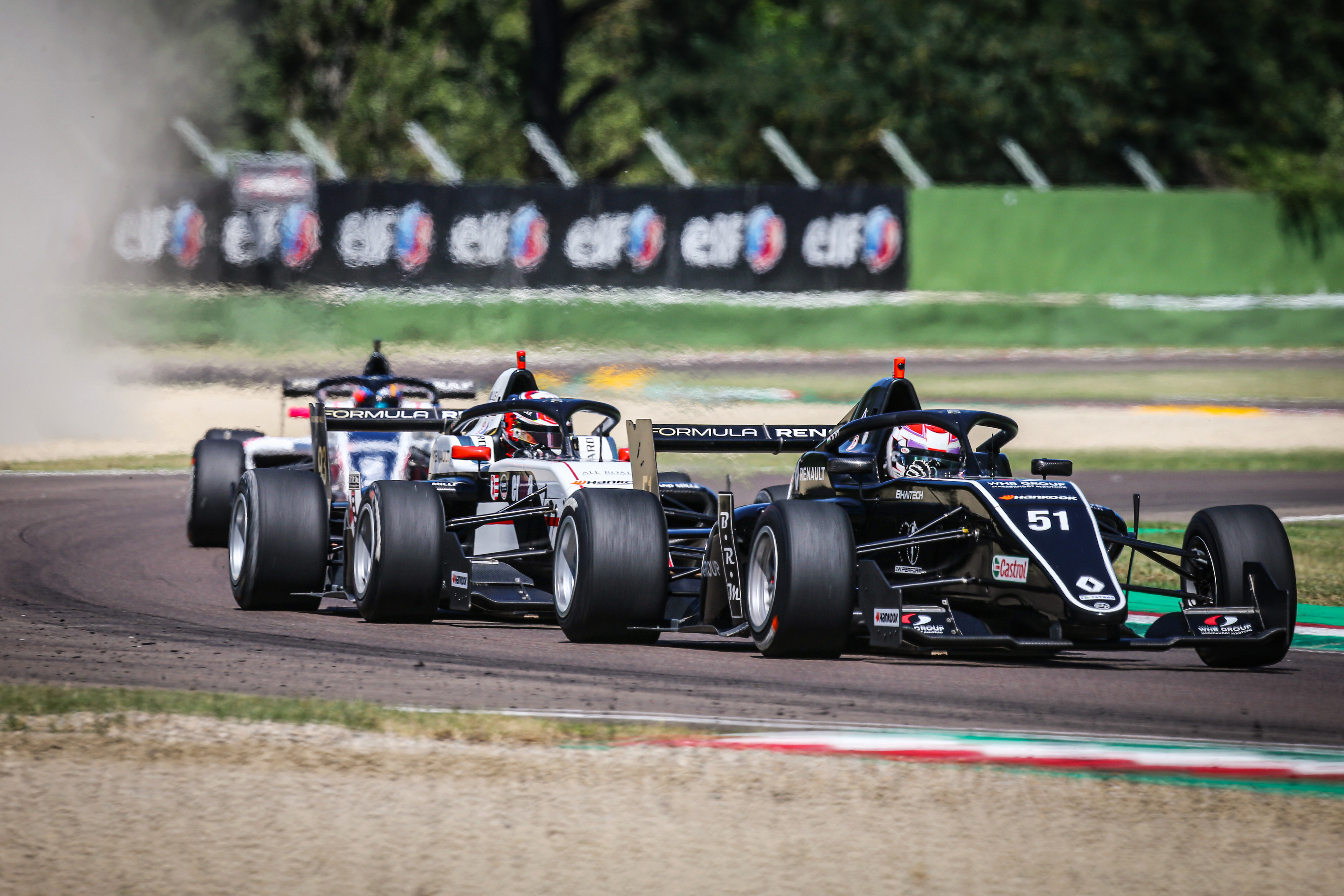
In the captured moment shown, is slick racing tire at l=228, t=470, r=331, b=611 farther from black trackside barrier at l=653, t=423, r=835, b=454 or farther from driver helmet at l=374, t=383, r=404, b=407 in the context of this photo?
driver helmet at l=374, t=383, r=404, b=407

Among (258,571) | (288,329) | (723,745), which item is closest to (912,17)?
(288,329)

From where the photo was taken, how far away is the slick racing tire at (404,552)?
942 cm

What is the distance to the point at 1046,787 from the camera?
6047 millimetres

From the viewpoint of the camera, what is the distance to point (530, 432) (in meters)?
10.8

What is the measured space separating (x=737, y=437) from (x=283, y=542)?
8.41 ft

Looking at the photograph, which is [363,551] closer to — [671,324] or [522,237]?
[522,237]

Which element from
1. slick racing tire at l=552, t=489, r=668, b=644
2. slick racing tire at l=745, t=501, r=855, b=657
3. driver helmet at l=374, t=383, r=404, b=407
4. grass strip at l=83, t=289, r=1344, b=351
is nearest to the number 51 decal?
slick racing tire at l=745, t=501, r=855, b=657

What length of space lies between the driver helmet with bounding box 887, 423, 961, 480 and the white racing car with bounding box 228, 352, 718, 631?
117 centimetres

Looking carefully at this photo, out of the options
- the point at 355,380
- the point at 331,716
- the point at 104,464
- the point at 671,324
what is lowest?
the point at 331,716

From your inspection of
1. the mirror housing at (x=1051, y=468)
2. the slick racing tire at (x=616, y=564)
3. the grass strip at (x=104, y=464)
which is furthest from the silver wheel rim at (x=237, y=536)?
the grass strip at (x=104, y=464)

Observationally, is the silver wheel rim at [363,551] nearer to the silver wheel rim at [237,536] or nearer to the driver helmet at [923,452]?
the silver wheel rim at [237,536]

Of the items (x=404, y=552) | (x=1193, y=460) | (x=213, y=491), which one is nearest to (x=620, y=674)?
(x=404, y=552)

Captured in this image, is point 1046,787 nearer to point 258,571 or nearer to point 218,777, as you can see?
point 218,777

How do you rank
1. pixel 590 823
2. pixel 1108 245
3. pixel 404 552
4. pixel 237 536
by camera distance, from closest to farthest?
pixel 590 823
pixel 404 552
pixel 237 536
pixel 1108 245
